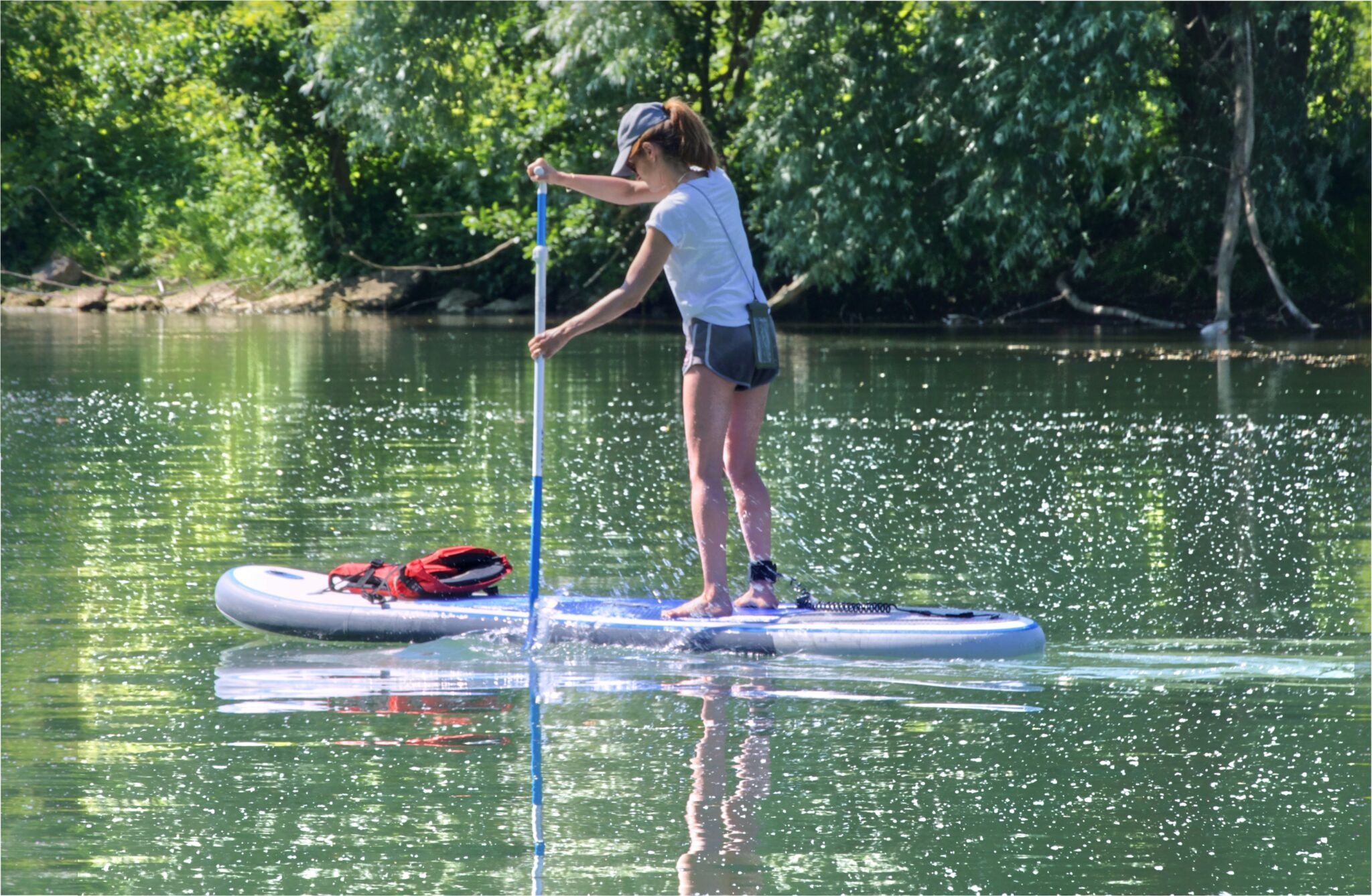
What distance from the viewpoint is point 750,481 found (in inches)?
247

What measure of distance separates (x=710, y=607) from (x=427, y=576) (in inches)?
42.9

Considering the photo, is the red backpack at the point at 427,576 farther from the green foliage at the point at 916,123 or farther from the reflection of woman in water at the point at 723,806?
the green foliage at the point at 916,123

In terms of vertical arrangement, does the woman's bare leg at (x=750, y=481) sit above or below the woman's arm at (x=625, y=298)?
below

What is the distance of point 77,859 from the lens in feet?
12.9

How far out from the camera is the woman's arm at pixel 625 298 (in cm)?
590

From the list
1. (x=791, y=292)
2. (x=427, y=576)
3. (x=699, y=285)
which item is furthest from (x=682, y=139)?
(x=791, y=292)

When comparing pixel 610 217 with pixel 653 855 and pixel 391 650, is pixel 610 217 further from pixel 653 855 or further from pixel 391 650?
pixel 653 855

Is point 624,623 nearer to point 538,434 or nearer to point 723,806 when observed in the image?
→ point 538,434

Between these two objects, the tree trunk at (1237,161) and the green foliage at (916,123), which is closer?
the green foliage at (916,123)

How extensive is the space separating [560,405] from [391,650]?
830 cm

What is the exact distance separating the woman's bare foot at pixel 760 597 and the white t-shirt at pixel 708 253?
38.2 inches

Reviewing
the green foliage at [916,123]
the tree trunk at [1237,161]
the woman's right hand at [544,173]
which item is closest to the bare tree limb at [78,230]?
the green foliage at [916,123]

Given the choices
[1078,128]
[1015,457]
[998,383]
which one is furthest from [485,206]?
[1015,457]

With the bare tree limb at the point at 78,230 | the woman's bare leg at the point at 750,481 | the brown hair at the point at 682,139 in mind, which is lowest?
the woman's bare leg at the point at 750,481
